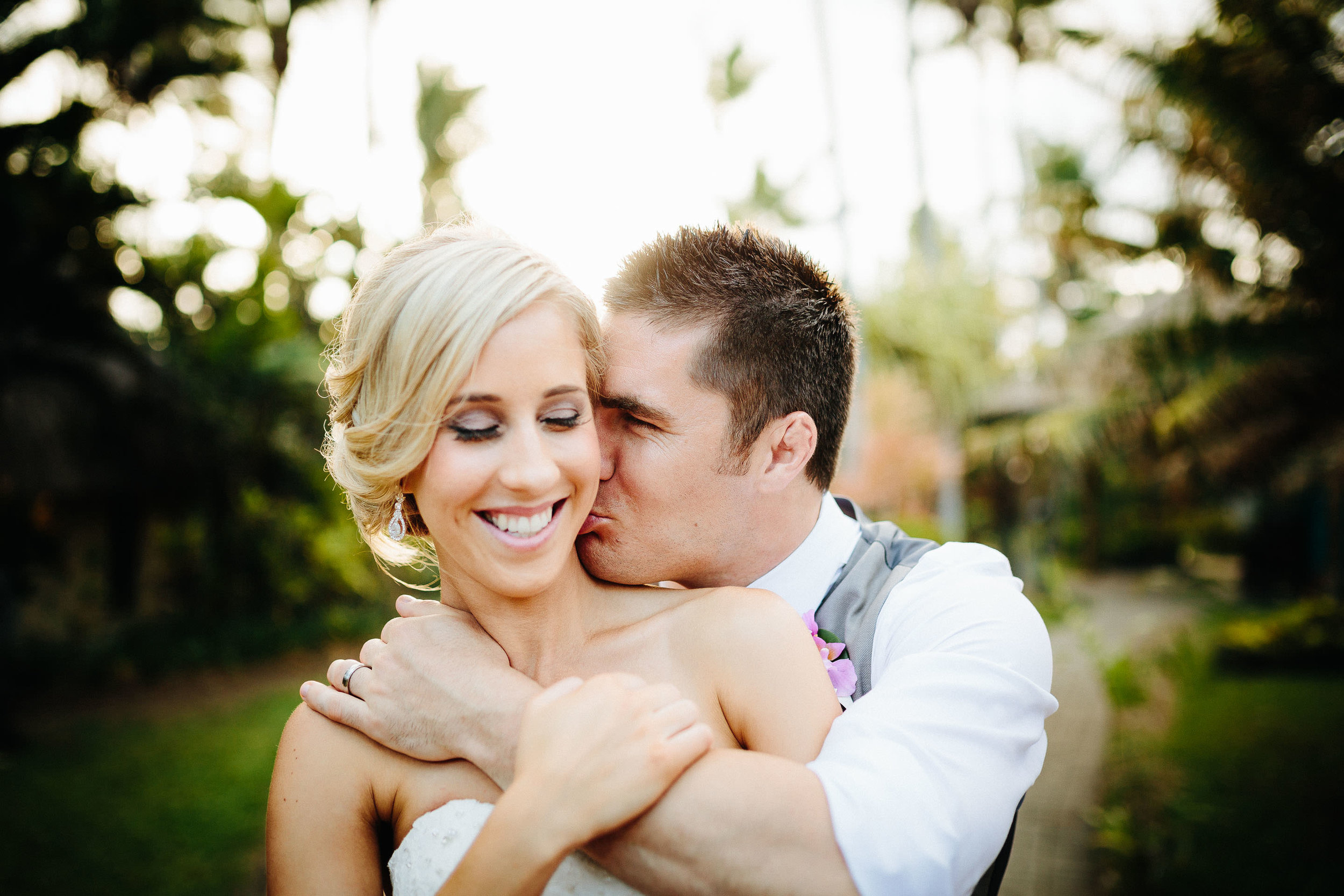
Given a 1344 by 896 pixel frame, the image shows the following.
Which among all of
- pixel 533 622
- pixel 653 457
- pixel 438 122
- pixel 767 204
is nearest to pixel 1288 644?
pixel 653 457

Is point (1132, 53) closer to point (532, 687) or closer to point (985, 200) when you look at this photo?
point (532, 687)

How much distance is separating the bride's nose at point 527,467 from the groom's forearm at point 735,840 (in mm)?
622

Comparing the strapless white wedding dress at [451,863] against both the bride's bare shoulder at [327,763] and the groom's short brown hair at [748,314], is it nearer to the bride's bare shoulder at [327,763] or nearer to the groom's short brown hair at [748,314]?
the bride's bare shoulder at [327,763]

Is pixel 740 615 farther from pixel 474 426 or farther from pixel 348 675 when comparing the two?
pixel 348 675

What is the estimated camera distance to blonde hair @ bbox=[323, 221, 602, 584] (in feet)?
5.82

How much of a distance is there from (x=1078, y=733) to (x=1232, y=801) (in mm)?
2016

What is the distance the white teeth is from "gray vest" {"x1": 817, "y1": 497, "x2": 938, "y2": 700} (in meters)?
0.87

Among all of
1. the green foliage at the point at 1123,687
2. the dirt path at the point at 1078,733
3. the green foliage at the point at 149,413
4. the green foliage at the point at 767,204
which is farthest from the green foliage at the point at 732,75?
the green foliage at the point at 1123,687

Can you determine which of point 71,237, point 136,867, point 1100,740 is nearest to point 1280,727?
point 1100,740

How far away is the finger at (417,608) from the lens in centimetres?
212

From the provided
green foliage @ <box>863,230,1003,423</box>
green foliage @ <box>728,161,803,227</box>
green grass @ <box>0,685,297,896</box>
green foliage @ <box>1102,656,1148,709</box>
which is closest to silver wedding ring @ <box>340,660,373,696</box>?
green grass @ <box>0,685,297,896</box>

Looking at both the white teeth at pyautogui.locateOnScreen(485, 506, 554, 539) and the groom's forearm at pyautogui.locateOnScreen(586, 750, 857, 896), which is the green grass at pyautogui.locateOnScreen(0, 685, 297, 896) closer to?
the white teeth at pyautogui.locateOnScreen(485, 506, 554, 539)

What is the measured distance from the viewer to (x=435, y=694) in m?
1.87

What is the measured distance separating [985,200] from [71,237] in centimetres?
2608
